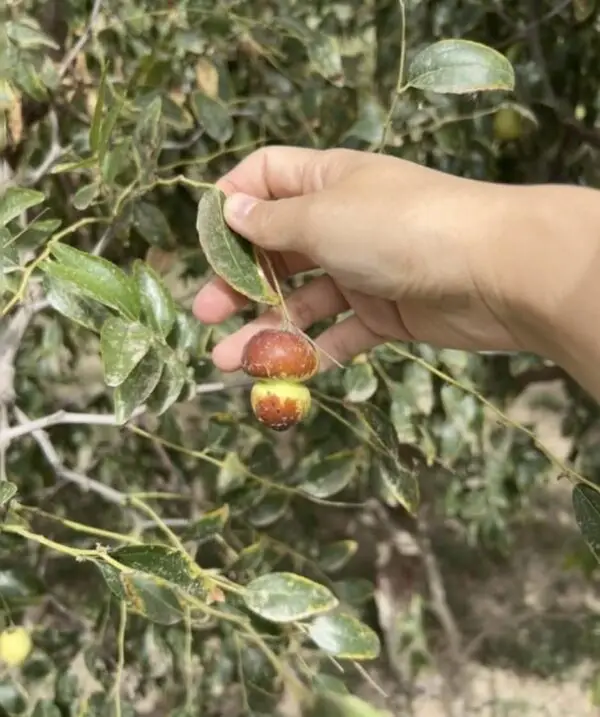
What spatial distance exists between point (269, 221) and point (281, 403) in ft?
0.45

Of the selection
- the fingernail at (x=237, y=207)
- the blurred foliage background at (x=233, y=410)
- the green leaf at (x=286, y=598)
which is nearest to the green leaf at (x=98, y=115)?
the blurred foliage background at (x=233, y=410)

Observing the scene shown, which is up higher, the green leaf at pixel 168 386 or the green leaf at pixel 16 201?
the green leaf at pixel 16 201

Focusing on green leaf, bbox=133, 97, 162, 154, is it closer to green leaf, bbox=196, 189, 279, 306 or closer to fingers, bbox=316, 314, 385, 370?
green leaf, bbox=196, 189, 279, 306

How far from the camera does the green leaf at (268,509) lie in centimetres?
90

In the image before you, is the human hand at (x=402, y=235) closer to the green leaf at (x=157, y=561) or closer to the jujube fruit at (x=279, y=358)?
the jujube fruit at (x=279, y=358)

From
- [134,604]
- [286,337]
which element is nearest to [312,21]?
[286,337]

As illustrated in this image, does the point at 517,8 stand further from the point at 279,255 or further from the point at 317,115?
the point at 279,255

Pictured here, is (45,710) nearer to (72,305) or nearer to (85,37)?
(72,305)

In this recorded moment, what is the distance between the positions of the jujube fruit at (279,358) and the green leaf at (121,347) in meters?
0.08

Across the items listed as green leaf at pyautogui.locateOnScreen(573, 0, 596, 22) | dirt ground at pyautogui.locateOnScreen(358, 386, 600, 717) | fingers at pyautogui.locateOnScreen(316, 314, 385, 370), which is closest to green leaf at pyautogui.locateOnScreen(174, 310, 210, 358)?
fingers at pyautogui.locateOnScreen(316, 314, 385, 370)

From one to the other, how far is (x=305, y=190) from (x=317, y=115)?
26cm

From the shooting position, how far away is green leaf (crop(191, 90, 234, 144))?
0.85m

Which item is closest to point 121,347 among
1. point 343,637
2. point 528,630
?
point 343,637

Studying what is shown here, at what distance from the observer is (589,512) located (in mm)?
654
